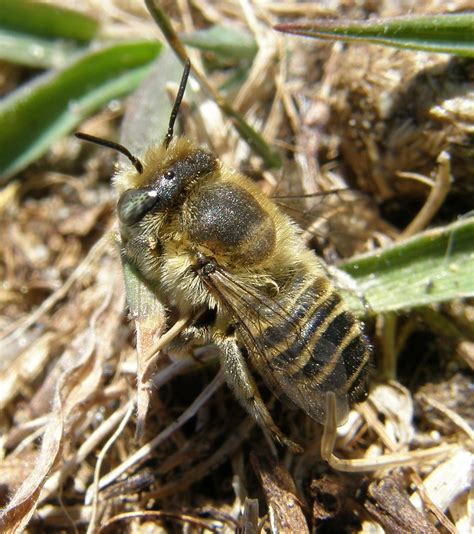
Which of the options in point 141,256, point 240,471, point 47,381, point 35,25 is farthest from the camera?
point 35,25

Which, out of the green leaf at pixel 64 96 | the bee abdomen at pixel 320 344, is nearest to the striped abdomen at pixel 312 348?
the bee abdomen at pixel 320 344

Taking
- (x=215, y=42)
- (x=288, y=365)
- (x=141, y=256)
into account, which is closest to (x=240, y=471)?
(x=288, y=365)

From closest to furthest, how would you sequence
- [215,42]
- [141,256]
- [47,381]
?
[141,256] → [47,381] → [215,42]

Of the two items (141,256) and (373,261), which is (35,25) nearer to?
(141,256)

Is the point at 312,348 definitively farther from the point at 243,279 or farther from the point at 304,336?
the point at 243,279

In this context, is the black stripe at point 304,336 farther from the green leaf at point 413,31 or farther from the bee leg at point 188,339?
the green leaf at point 413,31

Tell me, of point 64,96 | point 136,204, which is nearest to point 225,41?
point 64,96

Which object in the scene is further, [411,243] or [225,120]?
[225,120]

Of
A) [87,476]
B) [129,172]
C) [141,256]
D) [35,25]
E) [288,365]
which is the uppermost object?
[35,25]
